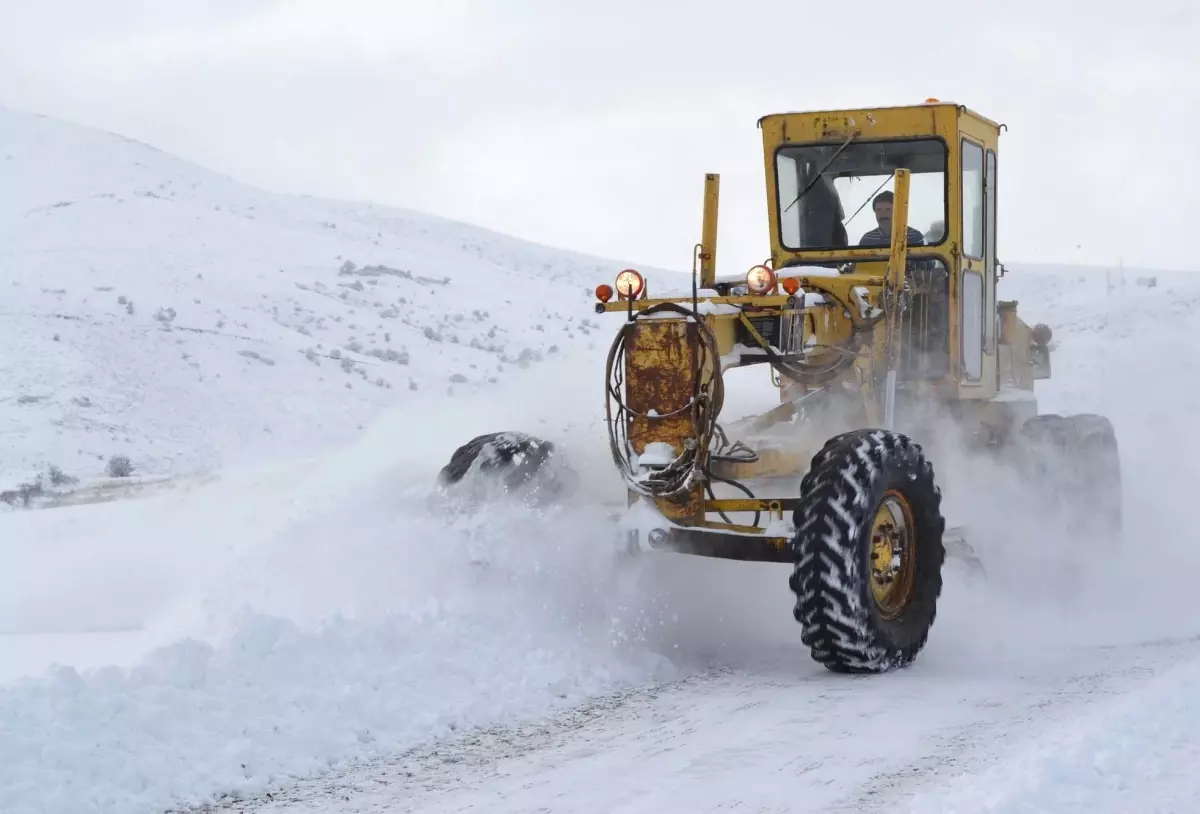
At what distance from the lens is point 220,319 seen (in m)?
26.3

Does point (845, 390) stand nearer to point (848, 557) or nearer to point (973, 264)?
point (973, 264)

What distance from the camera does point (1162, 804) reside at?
4121mm

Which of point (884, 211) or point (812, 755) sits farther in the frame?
point (884, 211)

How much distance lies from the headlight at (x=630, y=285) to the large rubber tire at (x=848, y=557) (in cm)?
127

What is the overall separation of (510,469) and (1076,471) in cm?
429

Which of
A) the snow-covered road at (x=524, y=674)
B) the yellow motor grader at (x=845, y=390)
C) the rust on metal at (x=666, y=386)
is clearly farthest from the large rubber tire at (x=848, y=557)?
the rust on metal at (x=666, y=386)

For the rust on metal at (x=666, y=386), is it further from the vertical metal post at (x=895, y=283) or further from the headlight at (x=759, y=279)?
the vertical metal post at (x=895, y=283)

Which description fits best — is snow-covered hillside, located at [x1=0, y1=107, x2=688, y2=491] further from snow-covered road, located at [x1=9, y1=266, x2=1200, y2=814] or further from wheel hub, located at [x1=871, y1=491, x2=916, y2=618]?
wheel hub, located at [x1=871, y1=491, x2=916, y2=618]

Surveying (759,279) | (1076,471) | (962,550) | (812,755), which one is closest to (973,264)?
(1076,471)

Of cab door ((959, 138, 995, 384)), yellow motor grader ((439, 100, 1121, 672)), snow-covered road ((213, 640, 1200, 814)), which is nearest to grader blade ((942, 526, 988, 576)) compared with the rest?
yellow motor grader ((439, 100, 1121, 672))

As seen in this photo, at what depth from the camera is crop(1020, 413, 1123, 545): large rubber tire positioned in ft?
31.2

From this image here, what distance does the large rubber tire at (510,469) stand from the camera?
773 centimetres

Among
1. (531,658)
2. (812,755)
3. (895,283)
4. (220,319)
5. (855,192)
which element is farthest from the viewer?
(220,319)

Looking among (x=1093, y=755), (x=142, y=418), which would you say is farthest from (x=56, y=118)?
(x=1093, y=755)
